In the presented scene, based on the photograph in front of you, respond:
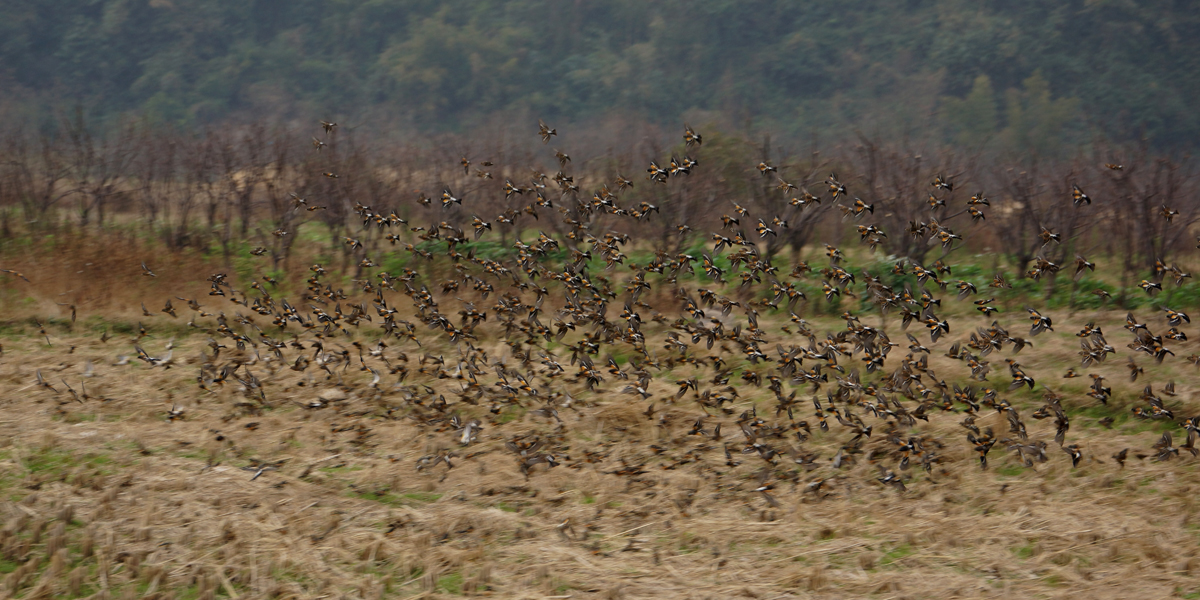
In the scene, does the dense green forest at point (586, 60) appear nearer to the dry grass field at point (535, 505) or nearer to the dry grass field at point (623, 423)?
the dry grass field at point (623, 423)

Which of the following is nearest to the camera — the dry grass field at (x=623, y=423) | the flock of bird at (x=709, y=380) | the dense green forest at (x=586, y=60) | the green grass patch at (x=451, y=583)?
the green grass patch at (x=451, y=583)

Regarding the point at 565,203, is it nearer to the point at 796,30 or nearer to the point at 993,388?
the point at 993,388

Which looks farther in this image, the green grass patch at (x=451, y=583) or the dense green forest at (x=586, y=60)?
the dense green forest at (x=586, y=60)

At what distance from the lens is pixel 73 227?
12648mm

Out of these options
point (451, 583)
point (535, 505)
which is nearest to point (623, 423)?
point (535, 505)

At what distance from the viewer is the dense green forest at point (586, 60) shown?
107 ft

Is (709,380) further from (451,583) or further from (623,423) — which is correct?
(451,583)

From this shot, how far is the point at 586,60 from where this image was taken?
3809 cm

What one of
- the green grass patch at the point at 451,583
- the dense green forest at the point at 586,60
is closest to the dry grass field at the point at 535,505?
the green grass patch at the point at 451,583

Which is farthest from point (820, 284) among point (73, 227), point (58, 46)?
point (58, 46)

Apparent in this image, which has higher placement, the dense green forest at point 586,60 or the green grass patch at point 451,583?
the dense green forest at point 586,60

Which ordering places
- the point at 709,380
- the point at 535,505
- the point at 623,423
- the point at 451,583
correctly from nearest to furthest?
the point at 451,583 → the point at 535,505 → the point at 623,423 → the point at 709,380

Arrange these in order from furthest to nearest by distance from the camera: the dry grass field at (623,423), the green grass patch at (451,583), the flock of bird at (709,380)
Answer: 1. the flock of bird at (709,380)
2. the dry grass field at (623,423)
3. the green grass patch at (451,583)

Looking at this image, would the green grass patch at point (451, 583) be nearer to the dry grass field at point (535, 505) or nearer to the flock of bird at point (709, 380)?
the dry grass field at point (535, 505)
